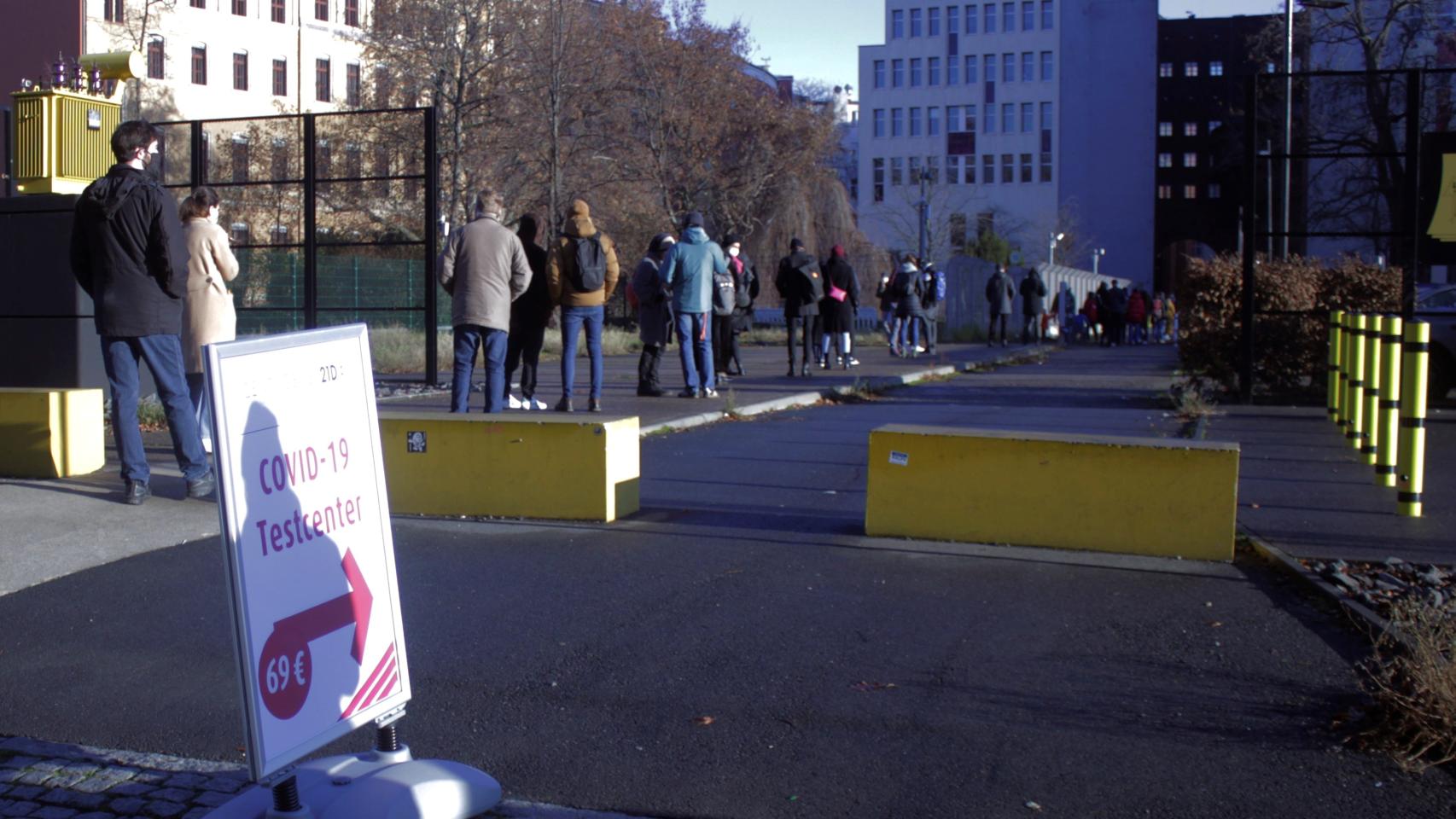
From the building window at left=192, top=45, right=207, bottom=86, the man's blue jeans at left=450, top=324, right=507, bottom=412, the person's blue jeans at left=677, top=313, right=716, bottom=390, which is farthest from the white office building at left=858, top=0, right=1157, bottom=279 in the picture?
the man's blue jeans at left=450, top=324, right=507, bottom=412

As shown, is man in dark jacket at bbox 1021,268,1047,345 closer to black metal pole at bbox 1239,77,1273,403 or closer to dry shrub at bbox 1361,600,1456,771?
black metal pole at bbox 1239,77,1273,403

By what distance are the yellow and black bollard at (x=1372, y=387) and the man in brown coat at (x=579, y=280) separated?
579cm

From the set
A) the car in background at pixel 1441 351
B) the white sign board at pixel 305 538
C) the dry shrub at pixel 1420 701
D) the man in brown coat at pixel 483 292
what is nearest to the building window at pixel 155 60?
the man in brown coat at pixel 483 292

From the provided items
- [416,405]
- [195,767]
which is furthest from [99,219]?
[416,405]

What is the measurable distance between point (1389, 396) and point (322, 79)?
66.4 metres

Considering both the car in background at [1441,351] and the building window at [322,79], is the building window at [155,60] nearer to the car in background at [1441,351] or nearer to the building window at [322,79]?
the building window at [322,79]

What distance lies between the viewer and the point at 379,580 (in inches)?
153

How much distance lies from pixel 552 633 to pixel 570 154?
96.5 ft

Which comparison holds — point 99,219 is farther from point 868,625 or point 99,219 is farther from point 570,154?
point 570,154

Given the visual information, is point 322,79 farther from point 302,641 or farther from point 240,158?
Result: point 302,641

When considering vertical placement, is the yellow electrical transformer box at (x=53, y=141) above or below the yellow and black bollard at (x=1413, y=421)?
above

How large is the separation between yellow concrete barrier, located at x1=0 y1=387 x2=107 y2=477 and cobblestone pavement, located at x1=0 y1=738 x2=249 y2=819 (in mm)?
4868

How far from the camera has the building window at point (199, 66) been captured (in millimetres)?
64350

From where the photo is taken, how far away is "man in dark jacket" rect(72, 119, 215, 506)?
24.9ft
